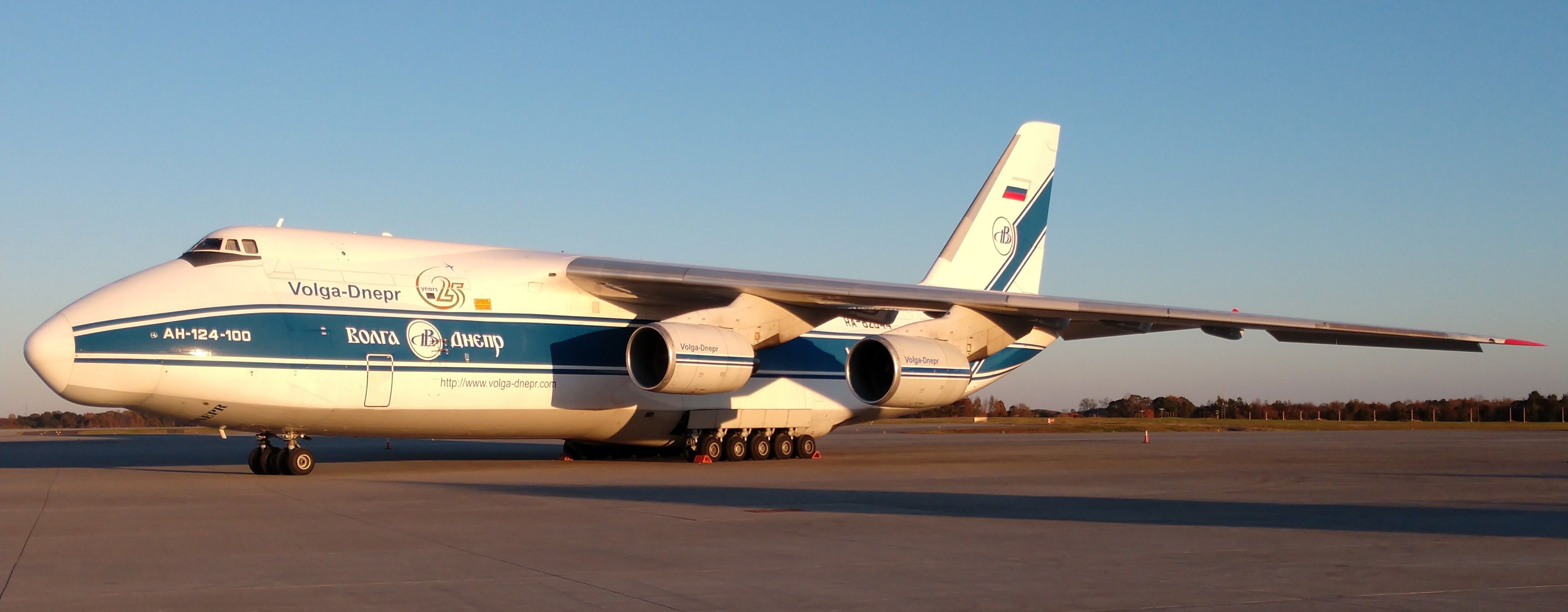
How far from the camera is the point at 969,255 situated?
21.5m

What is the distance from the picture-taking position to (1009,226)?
22.0 metres

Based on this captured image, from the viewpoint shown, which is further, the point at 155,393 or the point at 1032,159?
the point at 1032,159

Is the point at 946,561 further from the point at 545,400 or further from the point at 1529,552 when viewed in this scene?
the point at 545,400

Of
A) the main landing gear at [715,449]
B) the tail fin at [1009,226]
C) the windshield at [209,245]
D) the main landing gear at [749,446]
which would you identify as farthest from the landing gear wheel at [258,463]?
the tail fin at [1009,226]

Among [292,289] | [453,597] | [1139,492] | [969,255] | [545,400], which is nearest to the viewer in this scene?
[453,597]

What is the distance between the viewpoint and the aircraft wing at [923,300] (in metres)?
16.1

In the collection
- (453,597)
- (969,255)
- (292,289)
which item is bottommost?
(453,597)

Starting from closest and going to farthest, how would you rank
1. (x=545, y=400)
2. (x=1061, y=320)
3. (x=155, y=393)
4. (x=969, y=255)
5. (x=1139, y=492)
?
(x=1139, y=492), (x=155, y=393), (x=545, y=400), (x=1061, y=320), (x=969, y=255)

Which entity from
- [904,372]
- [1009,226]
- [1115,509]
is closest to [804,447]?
[904,372]

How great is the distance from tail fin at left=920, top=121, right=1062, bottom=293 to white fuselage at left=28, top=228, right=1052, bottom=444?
15.6ft

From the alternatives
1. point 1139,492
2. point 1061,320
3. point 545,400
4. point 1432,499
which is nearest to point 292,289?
point 545,400

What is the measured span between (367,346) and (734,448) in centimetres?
563

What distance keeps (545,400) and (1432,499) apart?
33.0ft

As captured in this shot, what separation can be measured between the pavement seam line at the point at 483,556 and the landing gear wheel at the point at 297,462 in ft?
12.7
